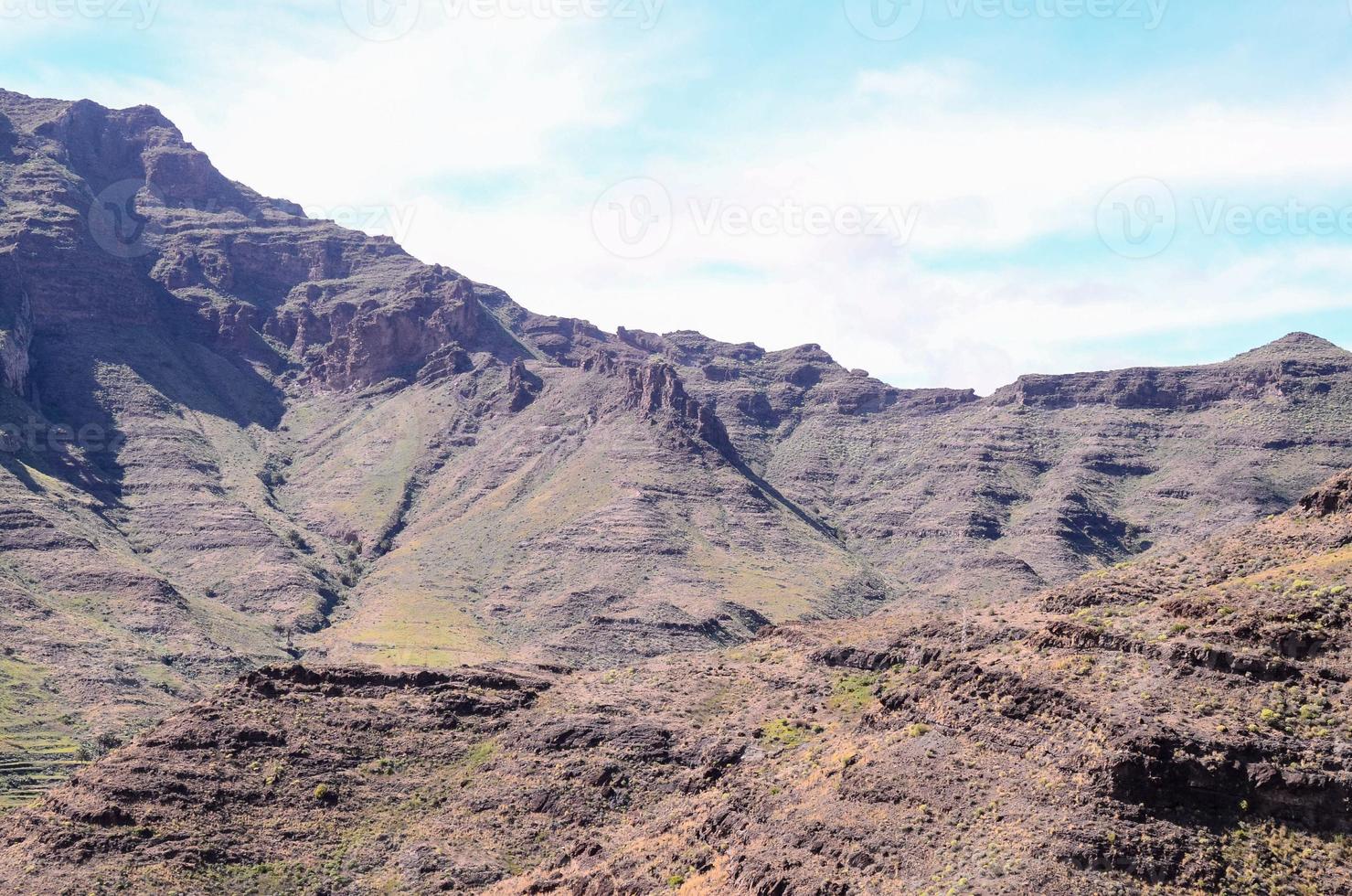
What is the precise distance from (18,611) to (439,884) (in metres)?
122

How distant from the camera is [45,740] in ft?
436

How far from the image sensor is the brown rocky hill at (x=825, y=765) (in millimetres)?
41406

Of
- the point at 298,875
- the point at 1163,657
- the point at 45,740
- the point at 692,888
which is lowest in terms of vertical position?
the point at 45,740

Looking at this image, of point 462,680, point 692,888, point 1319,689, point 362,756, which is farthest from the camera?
point 462,680

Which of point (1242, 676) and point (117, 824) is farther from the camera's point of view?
point (117, 824)

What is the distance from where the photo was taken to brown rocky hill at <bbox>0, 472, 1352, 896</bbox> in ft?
136

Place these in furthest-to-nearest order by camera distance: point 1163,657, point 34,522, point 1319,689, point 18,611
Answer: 1. point 34,522
2. point 18,611
3. point 1163,657
4. point 1319,689

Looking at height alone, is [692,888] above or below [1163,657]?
below

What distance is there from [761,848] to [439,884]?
2112 cm

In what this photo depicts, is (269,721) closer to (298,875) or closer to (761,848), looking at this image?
(298,875)

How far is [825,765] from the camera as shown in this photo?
190 feet

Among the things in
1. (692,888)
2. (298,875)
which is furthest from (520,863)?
(692,888)

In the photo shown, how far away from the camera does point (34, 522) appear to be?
7697 inches

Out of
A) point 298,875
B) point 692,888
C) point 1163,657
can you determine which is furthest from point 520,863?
point 1163,657
